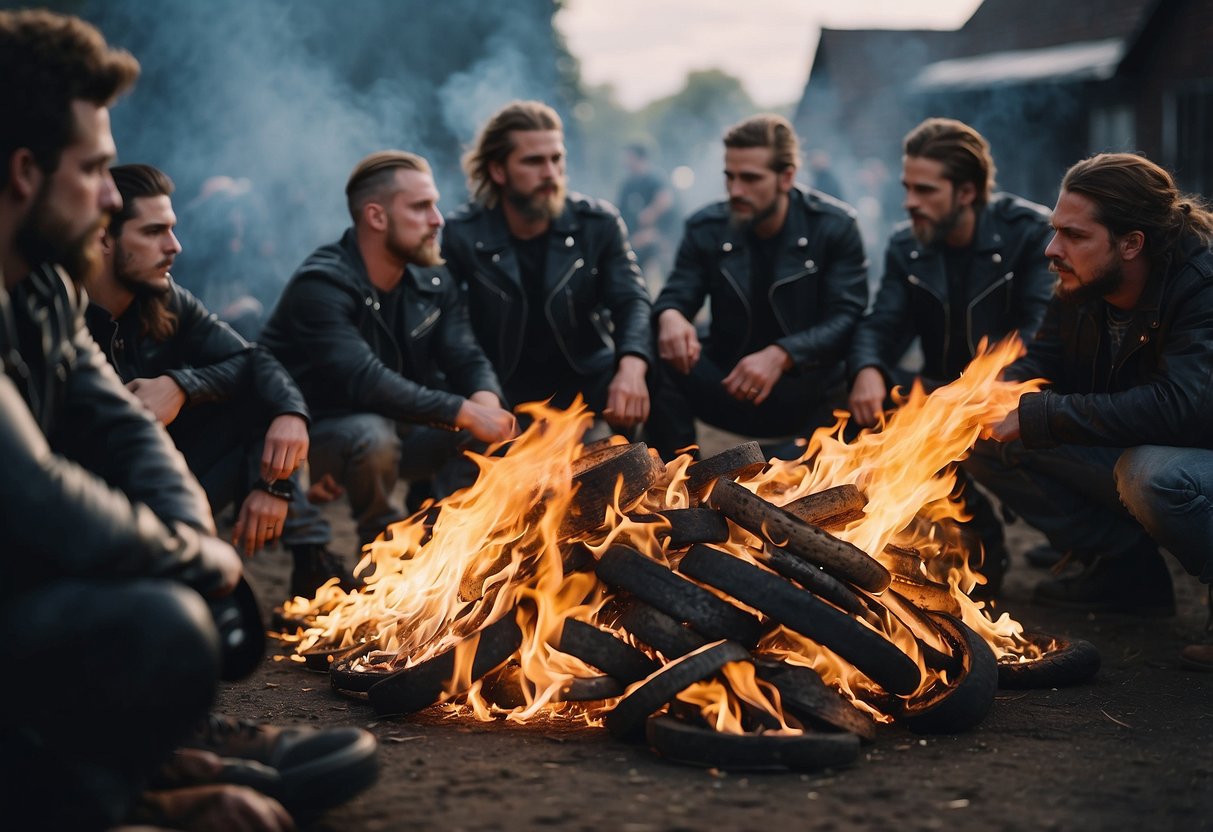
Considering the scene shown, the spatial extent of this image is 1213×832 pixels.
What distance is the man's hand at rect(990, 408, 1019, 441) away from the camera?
5.13 metres

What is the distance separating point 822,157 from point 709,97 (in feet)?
408

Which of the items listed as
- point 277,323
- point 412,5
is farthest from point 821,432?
point 412,5

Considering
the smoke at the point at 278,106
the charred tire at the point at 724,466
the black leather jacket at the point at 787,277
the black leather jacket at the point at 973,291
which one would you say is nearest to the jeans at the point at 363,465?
the black leather jacket at the point at 787,277

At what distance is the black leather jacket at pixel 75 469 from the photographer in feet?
8.97

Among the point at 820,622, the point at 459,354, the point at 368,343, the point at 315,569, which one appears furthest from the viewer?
the point at 459,354

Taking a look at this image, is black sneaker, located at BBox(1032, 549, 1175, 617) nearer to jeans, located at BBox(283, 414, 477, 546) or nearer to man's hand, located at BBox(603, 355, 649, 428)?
man's hand, located at BBox(603, 355, 649, 428)

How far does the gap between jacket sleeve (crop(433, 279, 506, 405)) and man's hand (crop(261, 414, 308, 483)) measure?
1185mm

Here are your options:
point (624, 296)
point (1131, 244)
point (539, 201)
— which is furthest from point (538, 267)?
point (1131, 244)

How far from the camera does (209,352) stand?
5.50 meters

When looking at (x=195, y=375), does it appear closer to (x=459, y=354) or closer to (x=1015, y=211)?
(x=459, y=354)

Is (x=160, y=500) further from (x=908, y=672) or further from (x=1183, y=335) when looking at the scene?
(x=1183, y=335)

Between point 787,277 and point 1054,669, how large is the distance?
3.12 m

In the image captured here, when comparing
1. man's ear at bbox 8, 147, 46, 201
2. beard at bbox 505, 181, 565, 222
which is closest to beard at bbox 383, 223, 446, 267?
beard at bbox 505, 181, 565, 222

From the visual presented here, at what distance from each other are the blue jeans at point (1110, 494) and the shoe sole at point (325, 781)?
3218 millimetres
